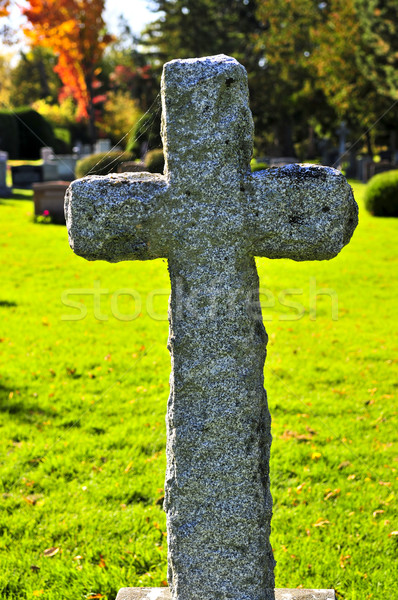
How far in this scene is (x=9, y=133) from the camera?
35031mm

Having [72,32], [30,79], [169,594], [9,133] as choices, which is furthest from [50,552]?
[30,79]

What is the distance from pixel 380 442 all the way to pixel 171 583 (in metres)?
2.92

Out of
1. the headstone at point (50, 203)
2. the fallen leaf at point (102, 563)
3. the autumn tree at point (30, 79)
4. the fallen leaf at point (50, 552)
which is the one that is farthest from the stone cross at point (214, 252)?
the autumn tree at point (30, 79)

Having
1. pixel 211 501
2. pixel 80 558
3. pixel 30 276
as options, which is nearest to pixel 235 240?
pixel 211 501

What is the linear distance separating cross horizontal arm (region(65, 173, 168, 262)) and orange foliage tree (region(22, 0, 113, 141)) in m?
36.8

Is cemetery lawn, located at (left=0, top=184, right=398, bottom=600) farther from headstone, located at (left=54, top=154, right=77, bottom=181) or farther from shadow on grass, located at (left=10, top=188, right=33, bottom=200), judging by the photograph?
headstone, located at (left=54, top=154, right=77, bottom=181)

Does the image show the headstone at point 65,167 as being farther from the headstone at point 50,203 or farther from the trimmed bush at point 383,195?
the trimmed bush at point 383,195

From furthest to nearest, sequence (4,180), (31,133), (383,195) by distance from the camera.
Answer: (31,133)
(4,180)
(383,195)

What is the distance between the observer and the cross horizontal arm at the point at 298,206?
7.29 ft

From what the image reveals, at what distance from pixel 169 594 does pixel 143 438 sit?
2.05m

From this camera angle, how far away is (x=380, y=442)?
4.90 m

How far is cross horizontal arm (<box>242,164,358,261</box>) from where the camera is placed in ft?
7.29

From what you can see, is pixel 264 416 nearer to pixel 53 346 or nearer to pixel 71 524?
pixel 71 524

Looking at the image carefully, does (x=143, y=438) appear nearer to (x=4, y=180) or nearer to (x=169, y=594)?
(x=169, y=594)
